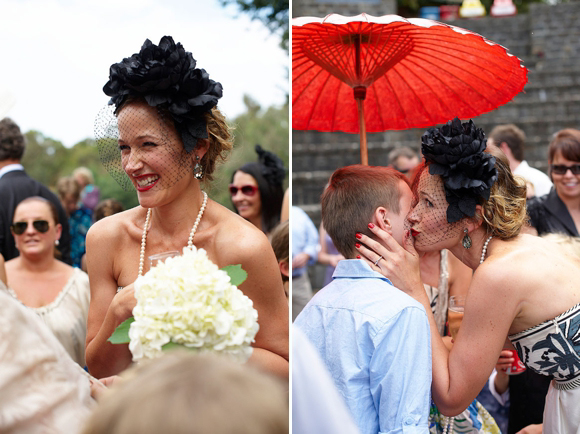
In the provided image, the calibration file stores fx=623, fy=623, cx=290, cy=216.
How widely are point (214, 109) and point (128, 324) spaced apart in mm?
1087

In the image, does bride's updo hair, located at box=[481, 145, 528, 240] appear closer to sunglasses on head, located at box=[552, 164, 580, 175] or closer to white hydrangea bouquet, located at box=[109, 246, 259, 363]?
white hydrangea bouquet, located at box=[109, 246, 259, 363]

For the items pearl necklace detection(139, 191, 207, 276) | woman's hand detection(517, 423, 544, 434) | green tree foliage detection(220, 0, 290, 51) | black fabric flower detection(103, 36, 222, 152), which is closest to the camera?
black fabric flower detection(103, 36, 222, 152)

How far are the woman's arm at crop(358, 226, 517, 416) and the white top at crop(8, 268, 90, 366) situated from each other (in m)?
2.60

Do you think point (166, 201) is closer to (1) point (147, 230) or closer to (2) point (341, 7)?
(1) point (147, 230)

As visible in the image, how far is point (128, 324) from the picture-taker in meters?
1.93

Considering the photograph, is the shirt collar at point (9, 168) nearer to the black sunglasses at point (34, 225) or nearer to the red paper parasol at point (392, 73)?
the black sunglasses at point (34, 225)

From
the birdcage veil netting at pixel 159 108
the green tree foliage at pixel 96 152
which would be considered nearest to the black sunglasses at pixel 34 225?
the birdcage veil netting at pixel 159 108

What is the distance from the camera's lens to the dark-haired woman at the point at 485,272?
2.47m

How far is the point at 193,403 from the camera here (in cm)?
104

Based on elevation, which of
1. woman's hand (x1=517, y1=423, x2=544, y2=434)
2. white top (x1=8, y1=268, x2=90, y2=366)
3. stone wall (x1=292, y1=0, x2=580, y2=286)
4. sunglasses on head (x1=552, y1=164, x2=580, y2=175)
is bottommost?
woman's hand (x1=517, y1=423, x2=544, y2=434)

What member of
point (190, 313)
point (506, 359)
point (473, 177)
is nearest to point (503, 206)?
point (473, 177)

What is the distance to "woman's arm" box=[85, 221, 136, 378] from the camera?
8.04 ft

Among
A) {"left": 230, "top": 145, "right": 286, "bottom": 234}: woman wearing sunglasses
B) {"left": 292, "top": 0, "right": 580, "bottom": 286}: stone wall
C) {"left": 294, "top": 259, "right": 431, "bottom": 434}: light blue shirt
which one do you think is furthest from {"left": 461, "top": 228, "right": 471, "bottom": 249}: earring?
{"left": 292, "top": 0, "right": 580, "bottom": 286}: stone wall

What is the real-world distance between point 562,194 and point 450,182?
2.77 m
